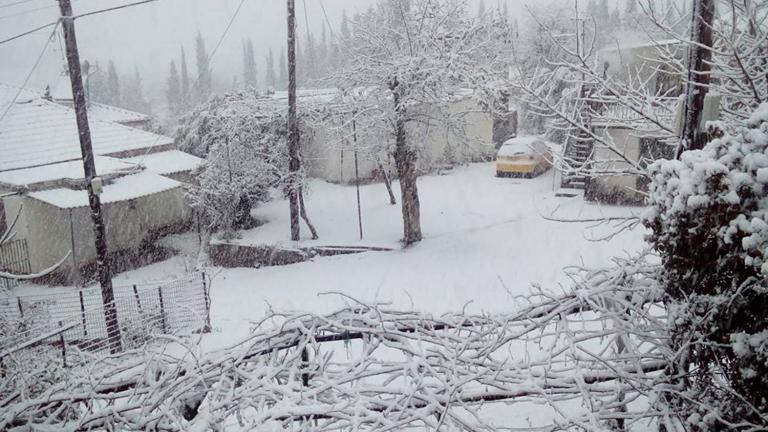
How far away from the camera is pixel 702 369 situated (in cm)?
385

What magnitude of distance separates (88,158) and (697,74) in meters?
9.94

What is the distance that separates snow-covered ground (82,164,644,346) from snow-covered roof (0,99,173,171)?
15.9 feet

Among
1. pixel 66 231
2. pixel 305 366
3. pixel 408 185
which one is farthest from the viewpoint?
pixel 66 231

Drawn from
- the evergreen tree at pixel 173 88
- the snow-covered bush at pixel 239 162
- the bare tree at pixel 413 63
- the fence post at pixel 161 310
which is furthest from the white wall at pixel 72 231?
the evergreen tree at pixel 173 88

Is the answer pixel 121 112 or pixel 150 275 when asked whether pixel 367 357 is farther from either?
pixel 121 112

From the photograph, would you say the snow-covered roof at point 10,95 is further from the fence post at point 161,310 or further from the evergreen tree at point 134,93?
the evergreen tree at point 134,93

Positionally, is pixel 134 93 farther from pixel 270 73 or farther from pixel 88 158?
pixel 88 158

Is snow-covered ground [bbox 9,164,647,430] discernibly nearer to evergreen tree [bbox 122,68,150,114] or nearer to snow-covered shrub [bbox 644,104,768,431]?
snow-covered shrub [bbox 644,104,768,431]

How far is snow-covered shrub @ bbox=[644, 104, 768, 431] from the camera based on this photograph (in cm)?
328

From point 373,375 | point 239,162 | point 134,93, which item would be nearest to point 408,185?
point 239,162

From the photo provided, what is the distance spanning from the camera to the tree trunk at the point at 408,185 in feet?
54.5

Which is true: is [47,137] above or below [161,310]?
above

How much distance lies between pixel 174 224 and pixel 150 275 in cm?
453

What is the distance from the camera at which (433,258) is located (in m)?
15.8
